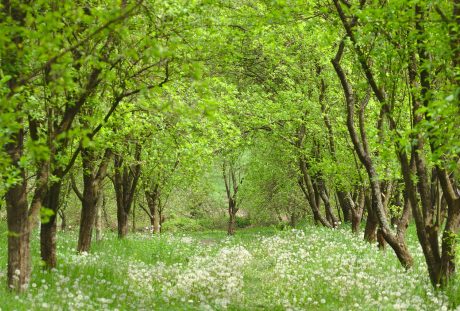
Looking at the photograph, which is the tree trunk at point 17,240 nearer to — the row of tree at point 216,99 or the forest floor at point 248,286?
the row of tree at point 216,99

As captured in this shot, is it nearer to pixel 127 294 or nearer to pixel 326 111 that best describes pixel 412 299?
pixel 127 294

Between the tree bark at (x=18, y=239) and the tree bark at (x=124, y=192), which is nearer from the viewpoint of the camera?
the tree bark at (x=18, y=239)

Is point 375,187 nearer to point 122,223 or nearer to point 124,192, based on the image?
point 122,223

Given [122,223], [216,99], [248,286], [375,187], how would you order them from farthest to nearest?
[122,223]
[216,99]
[248,286]
[375,187]

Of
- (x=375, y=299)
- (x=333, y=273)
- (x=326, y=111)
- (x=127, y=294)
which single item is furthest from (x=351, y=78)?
(x=127, y=294)

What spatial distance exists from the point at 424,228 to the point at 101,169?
961 cm

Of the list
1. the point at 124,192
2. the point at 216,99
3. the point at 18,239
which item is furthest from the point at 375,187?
the point at 124,192

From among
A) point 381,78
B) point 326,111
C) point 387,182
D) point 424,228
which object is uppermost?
point 326,111

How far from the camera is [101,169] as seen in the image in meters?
15.9

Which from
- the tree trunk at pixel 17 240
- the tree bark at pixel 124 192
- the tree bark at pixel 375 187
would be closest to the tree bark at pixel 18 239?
the tree trunk at pixel 17 240

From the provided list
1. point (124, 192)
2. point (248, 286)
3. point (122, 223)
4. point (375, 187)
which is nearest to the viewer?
point (375, 187)

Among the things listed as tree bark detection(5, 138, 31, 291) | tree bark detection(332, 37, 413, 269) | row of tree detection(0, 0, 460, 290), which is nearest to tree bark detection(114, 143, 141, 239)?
row of tree detection(0, 0, 460, 290)

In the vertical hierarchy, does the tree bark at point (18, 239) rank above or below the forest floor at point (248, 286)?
above

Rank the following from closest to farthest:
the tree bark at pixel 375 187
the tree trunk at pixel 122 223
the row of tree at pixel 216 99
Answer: the row of tree at pixel 216 99, the tree bark at pixel 375 187, the tree trunk at pixel 122 223
